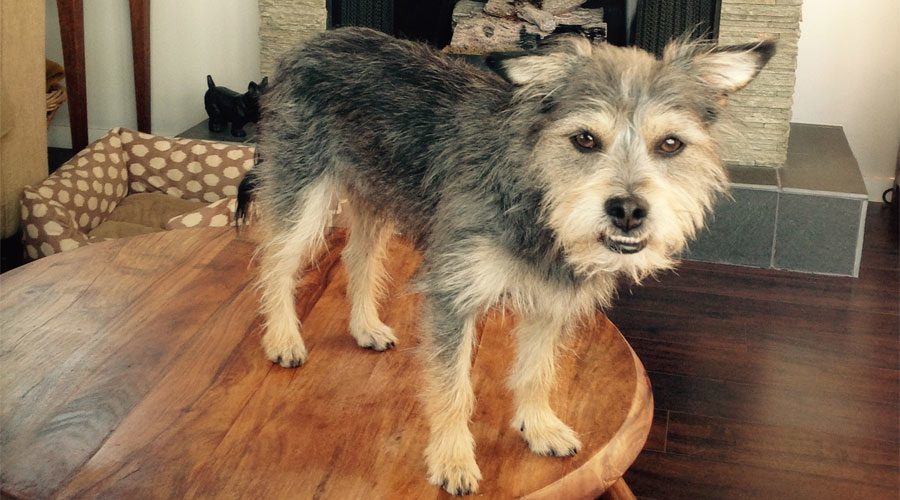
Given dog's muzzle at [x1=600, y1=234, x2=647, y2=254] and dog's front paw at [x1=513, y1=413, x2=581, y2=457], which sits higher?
dog's muzzle at [x1=600, y1=234, x2=647, y2=254]

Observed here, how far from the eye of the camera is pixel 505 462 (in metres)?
1.45

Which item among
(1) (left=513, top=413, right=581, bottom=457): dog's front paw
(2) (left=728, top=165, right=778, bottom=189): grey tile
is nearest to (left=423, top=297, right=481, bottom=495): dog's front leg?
(1) (left=513, top=413, right=581, bottom=457): dog's front paw

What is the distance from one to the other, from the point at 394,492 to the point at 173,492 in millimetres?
306

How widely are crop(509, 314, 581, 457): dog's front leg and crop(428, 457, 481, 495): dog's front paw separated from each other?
13 centimetres

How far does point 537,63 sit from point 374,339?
2.17 ft

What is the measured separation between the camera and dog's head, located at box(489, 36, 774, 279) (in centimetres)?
122

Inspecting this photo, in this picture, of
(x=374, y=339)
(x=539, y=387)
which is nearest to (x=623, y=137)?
(x=539, y=387)

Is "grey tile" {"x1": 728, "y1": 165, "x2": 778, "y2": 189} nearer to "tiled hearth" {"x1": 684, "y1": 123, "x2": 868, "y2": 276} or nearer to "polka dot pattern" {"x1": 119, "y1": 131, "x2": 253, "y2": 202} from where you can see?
"tiled hearth" {"x1": 684, "y1": 123, "x2": 868, "y2": 276}

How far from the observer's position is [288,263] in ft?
5.59

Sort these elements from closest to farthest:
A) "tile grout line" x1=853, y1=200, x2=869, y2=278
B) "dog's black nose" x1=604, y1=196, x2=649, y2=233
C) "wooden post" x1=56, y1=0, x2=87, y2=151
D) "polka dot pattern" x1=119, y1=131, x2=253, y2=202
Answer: "dog's black nose" x1=604, y1=196, x2=649, y2=233 → "tile grout line" x1=853, y1=200, x2=869, y2=278 → "polka dot pattern" x1=119, y1=131, x2=253, y2=202 → "wooden post" x1=56, y1=0, x2=87, y2=151

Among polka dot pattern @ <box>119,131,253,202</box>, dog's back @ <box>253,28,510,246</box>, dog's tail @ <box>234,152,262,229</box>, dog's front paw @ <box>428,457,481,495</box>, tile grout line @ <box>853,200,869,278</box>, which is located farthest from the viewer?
polka dot pattern @ <box>119,131,253,202</box>

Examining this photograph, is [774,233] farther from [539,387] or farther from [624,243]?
[624,243]

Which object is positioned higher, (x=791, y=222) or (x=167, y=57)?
(x=167, y=57)

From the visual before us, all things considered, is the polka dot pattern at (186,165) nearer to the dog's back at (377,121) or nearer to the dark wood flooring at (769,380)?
the dark wood flooring at (769,380)
